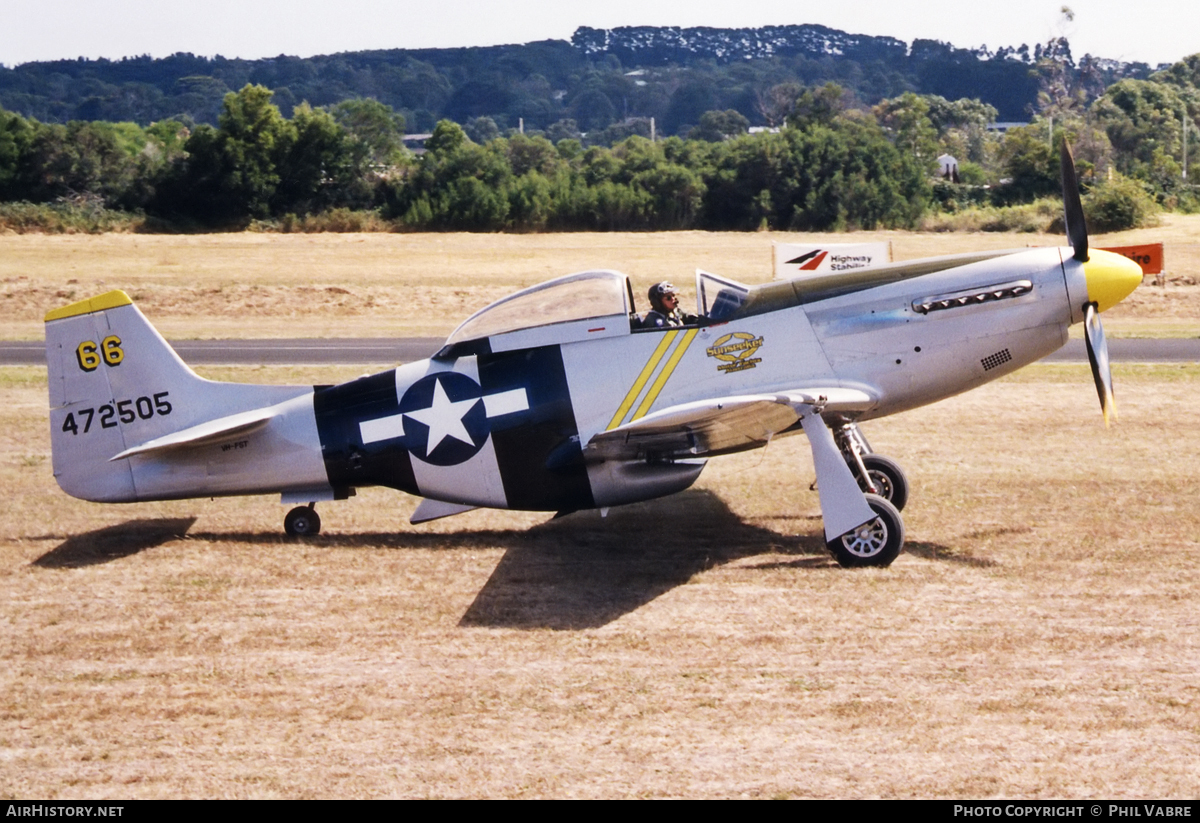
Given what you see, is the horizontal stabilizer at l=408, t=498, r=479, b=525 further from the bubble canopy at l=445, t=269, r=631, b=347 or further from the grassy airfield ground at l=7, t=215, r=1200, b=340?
the grassy airfield ground at l=7, t=215, r=1200, b=340

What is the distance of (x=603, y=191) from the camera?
54000mm

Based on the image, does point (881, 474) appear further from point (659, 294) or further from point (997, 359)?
point (659, 294)

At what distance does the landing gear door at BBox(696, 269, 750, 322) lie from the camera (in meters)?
10.2

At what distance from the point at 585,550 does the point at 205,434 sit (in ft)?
11.1

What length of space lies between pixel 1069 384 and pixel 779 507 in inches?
337

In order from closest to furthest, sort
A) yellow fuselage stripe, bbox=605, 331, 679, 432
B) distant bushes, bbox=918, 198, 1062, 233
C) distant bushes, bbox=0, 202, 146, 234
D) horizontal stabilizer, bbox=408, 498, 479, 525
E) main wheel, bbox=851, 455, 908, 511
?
yellow fuselage stripe, bbox=605, 331, 679, 432, horizontal stabilizer, bbox=408, 498, 479, 525, main wheel, bbox=851, 455, 908, 511, distant bushes, bbox=0, 202, 146, 234, distant bushes, bbox=918, 198, 1062, 233

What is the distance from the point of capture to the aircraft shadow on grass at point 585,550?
912cm

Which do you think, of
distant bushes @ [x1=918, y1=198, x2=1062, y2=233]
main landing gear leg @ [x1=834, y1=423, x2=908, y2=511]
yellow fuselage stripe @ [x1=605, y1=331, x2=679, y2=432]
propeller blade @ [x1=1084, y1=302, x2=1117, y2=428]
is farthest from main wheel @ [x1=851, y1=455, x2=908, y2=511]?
distant bushes @ [x1=918, y1=198, x2=1062, y2=233]

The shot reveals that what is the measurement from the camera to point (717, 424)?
31.6ft

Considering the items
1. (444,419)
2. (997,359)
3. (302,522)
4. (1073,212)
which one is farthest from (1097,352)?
(302,522)

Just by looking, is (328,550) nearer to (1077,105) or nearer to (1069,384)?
(1069,384)

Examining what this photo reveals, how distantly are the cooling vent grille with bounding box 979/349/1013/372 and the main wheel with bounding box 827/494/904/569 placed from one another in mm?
1544
